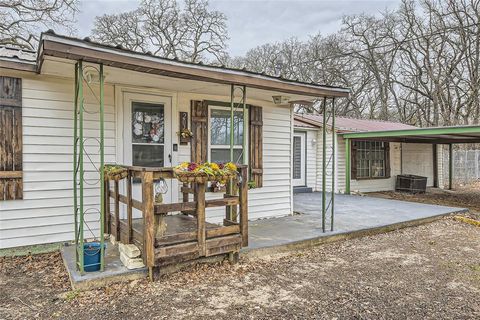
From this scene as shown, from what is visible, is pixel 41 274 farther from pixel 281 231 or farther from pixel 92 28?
pixel 92 28

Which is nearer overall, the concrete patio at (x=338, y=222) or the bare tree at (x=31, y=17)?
the concrete patio at (x=338, y=222)

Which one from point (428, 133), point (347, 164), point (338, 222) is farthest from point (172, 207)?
point (347, 164)

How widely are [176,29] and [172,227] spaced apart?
584 inches

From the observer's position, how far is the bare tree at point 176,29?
1597cm

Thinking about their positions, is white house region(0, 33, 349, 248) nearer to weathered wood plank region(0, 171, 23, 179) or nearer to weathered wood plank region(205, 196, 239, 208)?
weathered wood plank region(0, 171, 23, 179)

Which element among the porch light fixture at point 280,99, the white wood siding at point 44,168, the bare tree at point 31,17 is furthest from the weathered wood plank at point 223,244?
the bare tree at point 31,17

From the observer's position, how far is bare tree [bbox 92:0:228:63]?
16.0m

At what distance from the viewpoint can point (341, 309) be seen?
9.56 ft

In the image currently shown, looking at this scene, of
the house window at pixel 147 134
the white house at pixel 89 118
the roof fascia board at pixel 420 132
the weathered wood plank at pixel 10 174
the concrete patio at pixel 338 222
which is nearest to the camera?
the white house at pixel 89 118

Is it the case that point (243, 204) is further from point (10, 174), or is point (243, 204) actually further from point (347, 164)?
point (347, 164)

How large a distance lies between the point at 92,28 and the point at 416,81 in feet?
60.0

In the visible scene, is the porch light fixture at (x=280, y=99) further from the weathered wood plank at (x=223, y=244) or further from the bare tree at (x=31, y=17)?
the bare tree at (x=31, y=17)

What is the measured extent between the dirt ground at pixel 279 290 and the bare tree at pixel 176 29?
533 inches

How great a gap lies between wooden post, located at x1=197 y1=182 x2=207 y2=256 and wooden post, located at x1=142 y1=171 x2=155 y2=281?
496 mm
